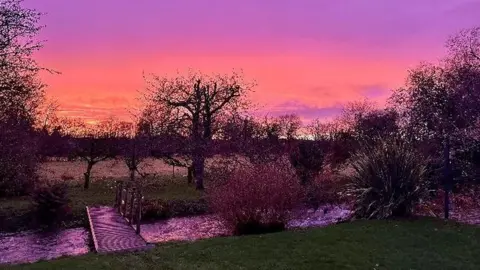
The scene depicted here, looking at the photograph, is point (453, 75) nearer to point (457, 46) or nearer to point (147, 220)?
point (457, 46)

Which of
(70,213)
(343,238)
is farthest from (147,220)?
(343,238)

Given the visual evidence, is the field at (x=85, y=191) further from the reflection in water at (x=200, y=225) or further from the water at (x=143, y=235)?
the reflection in water at (x=200, y=225)

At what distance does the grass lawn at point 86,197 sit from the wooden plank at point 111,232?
96 centimetres

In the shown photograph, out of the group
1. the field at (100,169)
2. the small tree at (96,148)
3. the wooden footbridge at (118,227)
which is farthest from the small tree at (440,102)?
the small tree at (96,148)

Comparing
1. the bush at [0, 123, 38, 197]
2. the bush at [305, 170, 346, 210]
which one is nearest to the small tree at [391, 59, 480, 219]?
the bush at [305, 170, 346, 210]

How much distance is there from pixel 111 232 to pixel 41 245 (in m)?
2.58

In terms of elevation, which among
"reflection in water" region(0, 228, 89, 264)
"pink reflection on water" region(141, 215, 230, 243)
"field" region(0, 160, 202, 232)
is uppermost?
"field" region(0, 160, 202, 232)

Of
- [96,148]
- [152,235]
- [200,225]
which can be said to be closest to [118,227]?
[152,235]

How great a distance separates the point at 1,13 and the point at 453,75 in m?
22.2

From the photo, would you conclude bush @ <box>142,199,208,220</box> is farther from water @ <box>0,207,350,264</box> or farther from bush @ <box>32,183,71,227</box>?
bush @ <box>32,183,71,227</box>

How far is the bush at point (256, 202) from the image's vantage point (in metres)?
14.0

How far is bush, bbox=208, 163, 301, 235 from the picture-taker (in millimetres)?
14031

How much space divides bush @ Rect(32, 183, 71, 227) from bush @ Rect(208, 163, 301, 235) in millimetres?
6867

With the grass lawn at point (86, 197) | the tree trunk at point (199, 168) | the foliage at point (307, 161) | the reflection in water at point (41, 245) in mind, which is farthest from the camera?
the tree trunk at point (199, 168)
